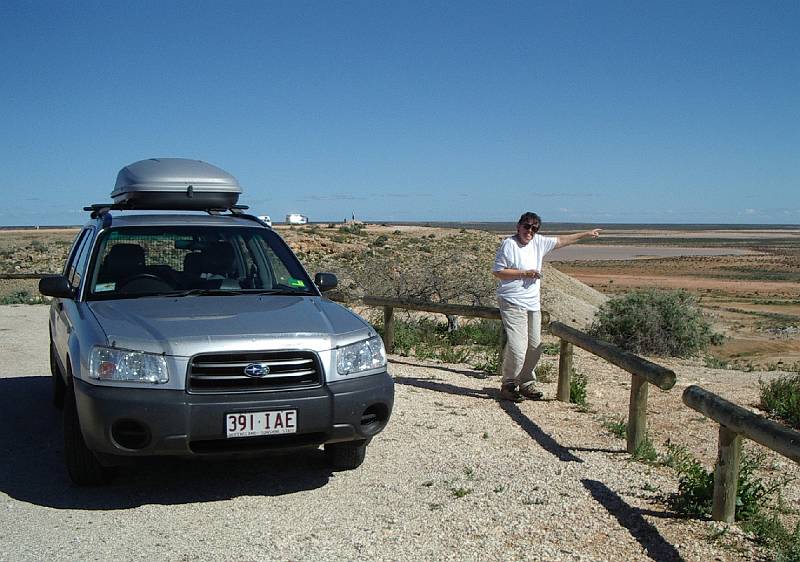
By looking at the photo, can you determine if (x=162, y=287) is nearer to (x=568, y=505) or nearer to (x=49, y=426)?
(x=49, y=426)

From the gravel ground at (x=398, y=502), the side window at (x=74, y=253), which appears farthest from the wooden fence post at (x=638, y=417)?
the side window at (x=74, y=253)

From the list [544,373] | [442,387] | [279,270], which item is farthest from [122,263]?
[544,373]

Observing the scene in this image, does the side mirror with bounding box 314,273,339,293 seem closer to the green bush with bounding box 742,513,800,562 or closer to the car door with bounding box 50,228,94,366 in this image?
the car door with bounding box 50,228,94,366

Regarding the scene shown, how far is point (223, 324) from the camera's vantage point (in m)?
5.18

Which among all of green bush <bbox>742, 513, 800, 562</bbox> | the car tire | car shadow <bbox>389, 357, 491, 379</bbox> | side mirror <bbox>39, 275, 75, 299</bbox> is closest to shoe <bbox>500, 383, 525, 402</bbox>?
car shadow <bbox>389, 357, 491, 379</bbox>

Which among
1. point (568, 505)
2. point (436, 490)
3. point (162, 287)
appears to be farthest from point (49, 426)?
point (568, 505)

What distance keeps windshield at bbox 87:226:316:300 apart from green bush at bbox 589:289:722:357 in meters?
9.06

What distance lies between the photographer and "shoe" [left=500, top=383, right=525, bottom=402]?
8.45 metres

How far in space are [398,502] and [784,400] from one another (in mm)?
5177

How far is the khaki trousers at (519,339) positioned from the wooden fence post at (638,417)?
1.71 metres

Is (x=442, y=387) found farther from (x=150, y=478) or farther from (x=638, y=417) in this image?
(x=150, y=478)

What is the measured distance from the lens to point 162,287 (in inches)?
240

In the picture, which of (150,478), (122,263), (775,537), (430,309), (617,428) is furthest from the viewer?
(430,309)

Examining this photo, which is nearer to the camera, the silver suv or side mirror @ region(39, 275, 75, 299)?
the silver suv
